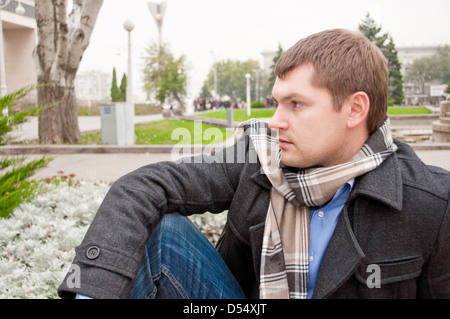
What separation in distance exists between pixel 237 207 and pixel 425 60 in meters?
25.9

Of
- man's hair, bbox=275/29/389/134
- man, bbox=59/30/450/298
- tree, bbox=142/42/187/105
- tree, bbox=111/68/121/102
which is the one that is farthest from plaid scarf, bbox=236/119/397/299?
tree, bbox=111/68/121/102

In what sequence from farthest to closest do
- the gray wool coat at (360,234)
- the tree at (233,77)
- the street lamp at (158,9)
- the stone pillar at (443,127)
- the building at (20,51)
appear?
the tree at (233,77), the street lamp at (158,9), the building at (20,51), the stone pillar at (443,127), the gray wool coat at (360,234)

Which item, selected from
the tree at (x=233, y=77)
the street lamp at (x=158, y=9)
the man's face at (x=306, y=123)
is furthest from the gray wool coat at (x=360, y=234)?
the tree at (x=233, y=77)

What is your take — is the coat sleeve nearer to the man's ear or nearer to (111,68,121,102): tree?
the man's ear

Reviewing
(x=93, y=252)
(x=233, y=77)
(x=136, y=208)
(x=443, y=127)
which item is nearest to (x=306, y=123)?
(x=136, y=208)

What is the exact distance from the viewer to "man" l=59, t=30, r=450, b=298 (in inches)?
54.1

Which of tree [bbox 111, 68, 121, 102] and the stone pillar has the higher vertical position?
tree [bbox 111, 68, 121, 102]

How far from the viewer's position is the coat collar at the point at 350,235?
1.38 m

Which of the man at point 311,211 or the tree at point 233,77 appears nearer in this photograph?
the man at point 311,211

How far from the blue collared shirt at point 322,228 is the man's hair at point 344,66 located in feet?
0.92

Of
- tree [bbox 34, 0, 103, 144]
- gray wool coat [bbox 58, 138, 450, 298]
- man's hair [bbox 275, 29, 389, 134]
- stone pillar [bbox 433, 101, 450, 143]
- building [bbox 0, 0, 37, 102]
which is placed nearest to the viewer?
gray wool coat [bbox 58, 138, 450, 298]

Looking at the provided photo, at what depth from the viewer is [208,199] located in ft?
5.61

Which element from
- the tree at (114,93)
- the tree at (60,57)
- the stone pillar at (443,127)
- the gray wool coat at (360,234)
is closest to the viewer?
the gray wool coat at (360,234)

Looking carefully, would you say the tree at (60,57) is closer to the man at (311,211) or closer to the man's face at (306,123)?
the man at (311,211)
